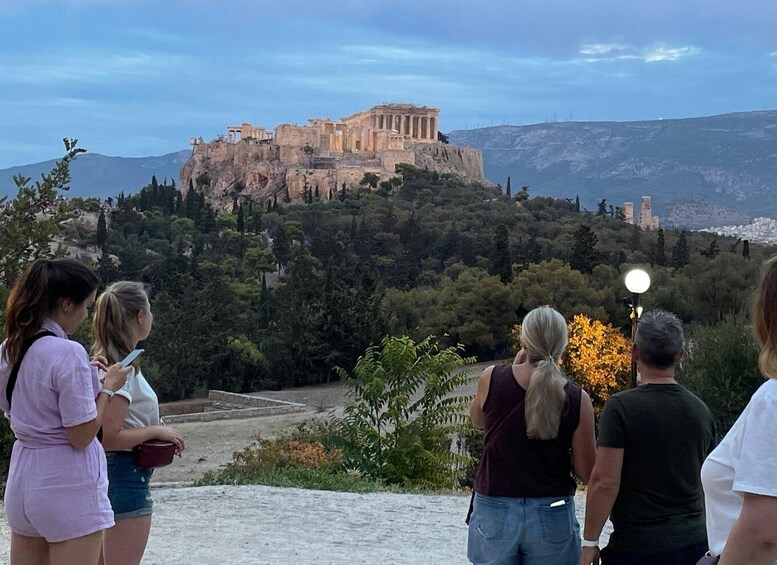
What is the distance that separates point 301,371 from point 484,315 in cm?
644

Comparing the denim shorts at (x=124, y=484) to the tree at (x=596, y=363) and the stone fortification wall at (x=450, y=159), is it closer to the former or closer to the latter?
the tree at (x=596, y=363)

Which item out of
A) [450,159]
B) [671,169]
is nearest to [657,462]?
[450,159]

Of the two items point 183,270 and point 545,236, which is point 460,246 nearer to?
point 545,236

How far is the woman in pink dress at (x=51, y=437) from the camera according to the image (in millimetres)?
3168

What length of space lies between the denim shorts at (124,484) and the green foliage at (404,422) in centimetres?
675

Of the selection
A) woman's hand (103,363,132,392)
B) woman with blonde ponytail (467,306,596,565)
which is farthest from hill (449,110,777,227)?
woman's hand (103,363,132,392)

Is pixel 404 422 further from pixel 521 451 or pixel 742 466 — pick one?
pixel 742 466

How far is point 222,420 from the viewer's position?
2305 cm

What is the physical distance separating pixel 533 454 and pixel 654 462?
432mm

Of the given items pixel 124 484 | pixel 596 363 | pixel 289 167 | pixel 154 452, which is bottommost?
pixel 596 363

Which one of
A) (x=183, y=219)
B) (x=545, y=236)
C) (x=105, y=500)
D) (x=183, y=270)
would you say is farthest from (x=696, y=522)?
(x=183, y=219)

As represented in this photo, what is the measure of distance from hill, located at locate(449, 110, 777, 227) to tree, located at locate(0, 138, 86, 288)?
4783 inches

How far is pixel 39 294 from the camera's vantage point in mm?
3283

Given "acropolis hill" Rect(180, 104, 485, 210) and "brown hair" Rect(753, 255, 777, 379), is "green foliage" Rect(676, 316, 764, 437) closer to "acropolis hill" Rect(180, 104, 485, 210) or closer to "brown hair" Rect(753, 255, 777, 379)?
"brown hair" Rect(753, 255, 777, 379)
